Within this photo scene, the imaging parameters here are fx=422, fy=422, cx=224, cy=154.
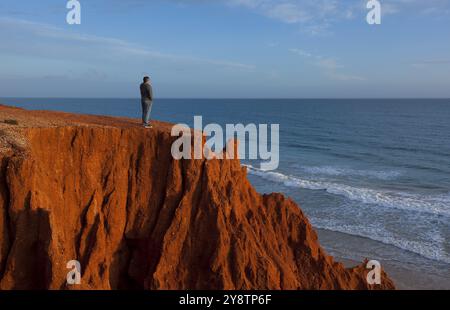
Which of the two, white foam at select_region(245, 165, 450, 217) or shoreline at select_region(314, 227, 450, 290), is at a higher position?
white foam at select_region(245, 165, 450, 217)

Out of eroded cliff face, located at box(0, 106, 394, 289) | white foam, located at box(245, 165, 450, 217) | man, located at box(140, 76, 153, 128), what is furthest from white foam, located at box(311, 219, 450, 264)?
man, located at box(140, 76, 153, 128)

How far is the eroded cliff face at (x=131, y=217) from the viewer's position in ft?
36.5

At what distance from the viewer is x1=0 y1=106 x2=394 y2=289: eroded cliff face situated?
36.5 feet

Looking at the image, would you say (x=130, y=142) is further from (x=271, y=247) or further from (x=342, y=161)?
(x=342, y=161)

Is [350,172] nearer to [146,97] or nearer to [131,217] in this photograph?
[146,97]

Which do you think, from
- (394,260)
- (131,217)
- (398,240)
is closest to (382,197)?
(398,240)

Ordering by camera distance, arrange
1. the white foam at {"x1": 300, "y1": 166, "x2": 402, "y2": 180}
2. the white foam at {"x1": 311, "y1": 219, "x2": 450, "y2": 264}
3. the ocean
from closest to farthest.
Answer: the white foam at {"x1": 311, "y1": 219, "x2": 450, "y2": 264}
the ocean
the white foam at {"x1": 300, "y1": 166, "x2": 402, "y2": 180}

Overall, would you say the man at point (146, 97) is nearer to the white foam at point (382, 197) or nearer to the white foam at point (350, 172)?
the white foam at point (382, 197)

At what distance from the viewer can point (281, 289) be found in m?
12.4

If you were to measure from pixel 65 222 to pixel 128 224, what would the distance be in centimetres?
178

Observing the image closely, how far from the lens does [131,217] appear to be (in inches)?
500

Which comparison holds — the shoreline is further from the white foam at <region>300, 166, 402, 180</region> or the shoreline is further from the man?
the white foam at <region>300, 166, 402, 180</region>

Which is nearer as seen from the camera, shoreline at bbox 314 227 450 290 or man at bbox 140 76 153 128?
man at bbox 140 76 153 128
